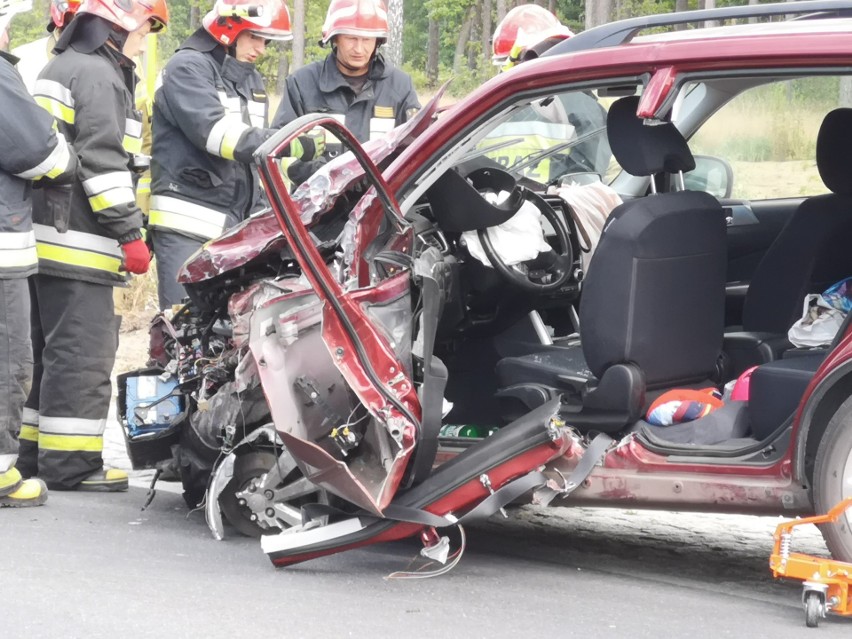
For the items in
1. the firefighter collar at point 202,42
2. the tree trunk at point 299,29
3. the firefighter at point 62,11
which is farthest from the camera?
the tree trunk at point 299,29

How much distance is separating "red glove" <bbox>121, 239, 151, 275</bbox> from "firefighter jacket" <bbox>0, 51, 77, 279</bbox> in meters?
0.44

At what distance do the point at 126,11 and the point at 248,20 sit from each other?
0.80 metres

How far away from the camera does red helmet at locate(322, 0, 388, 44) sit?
23.1 feet

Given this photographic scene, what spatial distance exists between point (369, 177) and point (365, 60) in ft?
9.82

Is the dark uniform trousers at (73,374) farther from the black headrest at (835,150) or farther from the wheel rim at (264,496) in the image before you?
the black headrest at (835,150)

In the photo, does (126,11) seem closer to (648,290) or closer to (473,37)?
(648,290)

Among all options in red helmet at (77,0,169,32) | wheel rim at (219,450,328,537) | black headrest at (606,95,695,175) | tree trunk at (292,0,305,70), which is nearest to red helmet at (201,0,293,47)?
red helmet at (77,0,169,32)

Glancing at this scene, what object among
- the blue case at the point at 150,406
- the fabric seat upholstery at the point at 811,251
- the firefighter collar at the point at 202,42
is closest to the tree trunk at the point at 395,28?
the firefighter collar at the point at 202,42

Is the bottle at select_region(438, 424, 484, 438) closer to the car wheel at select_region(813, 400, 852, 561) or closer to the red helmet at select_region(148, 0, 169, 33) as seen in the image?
the car wheel at select_region(813, 400, 852, 561)

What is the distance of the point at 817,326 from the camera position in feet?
14.9

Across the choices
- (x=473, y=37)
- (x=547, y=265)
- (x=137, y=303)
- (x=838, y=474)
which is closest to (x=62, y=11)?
(x=547, y=265)

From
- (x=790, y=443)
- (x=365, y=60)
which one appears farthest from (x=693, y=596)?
(x=365, y=60)

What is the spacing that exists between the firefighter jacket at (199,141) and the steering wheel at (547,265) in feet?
6.59

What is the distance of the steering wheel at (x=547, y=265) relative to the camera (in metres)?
4.92
